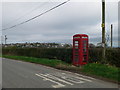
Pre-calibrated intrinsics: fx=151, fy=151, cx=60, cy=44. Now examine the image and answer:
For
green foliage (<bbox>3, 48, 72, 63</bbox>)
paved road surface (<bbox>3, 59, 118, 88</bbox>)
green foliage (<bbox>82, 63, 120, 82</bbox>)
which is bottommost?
paved road surface (<bbox>3, 59, 118, 88</bbox>)

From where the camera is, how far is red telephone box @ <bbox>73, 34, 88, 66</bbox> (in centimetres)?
1142

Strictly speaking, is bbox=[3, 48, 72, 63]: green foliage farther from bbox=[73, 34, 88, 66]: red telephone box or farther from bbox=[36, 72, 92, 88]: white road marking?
bbox=[36, 72, 92, 88]: white road marking

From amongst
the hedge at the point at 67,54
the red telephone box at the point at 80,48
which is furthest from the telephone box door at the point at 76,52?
the hedge at the point at 67,54

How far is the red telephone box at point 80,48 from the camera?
450 inches

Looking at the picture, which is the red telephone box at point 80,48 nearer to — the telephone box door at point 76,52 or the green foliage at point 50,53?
the telephone box door at point 76,52

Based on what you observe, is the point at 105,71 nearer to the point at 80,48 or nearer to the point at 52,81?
the point at 80,48

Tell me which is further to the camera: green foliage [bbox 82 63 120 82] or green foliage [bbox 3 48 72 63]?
green foliage [bbox 3 48 72 63]

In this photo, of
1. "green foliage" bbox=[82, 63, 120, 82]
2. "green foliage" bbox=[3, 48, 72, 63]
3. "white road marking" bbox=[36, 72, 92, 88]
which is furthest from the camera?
"green foliage" bbox=[3, 48, 72, 63]

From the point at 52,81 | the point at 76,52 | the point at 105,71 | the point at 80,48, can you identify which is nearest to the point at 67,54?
the point at 76,52

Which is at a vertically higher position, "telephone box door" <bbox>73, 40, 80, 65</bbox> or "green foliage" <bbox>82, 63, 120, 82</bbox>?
"telephone box door" <bbox>73, 40, 80, 65</bbox>

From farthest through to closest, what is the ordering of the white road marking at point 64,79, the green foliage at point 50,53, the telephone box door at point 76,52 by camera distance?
the green foliage at point 50,53, the telephone box door at point 76,52, the white road marking at point 64,79

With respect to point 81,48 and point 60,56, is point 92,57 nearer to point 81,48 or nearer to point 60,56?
point 81,48

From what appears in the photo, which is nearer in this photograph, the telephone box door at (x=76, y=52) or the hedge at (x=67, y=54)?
the hedge at (x=67, y=54)

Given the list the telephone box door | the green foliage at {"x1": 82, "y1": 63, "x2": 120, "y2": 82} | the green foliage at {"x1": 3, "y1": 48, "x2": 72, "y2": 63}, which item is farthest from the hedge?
the green foliage at {"x1": 82, "y1": 63, "x2": 120, "y2": 82}
